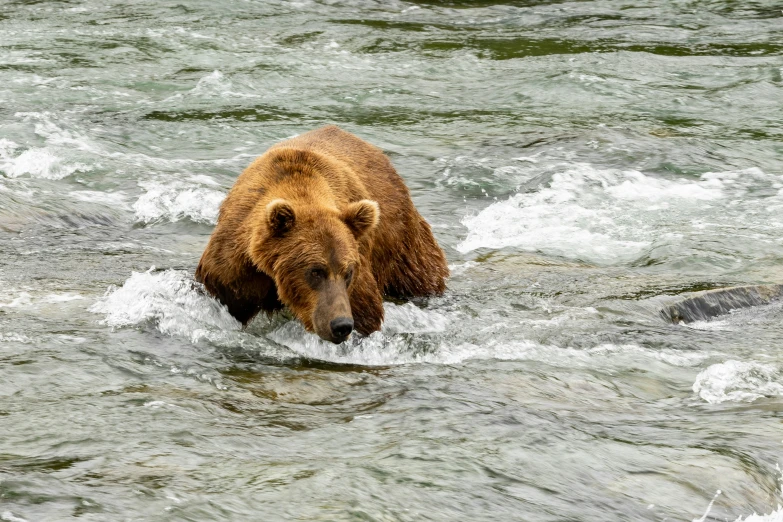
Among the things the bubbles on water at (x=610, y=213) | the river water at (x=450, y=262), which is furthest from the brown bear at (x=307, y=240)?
the bubbles on water at (x=610, y=213)

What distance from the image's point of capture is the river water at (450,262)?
15.3ft

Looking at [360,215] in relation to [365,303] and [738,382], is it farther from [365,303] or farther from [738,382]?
[738,382]

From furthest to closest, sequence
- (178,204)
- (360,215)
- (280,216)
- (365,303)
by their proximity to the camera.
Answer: (178,204) → (365,303) → (360,215) → (280,216)

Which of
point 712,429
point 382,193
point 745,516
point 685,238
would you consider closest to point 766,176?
point 685,238

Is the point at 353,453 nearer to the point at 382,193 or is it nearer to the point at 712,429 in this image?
the point at 712,429

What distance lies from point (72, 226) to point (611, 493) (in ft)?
19.5

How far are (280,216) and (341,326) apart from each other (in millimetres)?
689

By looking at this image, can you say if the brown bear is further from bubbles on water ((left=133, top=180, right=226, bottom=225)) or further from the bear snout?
bubbles on water ((left=133, top=180, right=226, bottom=225))

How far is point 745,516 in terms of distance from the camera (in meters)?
4.50

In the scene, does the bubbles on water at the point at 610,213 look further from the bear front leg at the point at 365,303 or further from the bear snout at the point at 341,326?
the bear snout at the point at 341,326

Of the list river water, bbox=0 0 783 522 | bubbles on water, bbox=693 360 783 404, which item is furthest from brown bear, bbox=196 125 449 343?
bubbles on water, bbox=693 360 783 404

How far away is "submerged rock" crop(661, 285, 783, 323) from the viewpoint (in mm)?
7707

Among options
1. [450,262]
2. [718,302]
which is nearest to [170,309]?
[450,262]

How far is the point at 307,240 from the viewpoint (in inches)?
254
